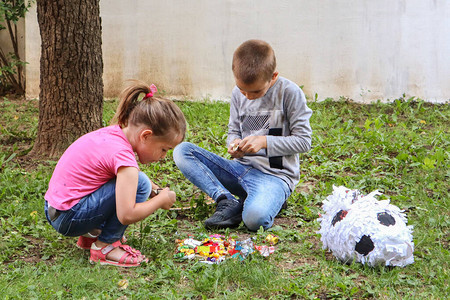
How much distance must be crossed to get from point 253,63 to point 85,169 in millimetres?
1294

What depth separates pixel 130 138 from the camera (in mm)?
2967

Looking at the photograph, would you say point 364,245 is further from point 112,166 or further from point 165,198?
point 112,166

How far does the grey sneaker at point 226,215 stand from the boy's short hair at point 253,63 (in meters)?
0.84

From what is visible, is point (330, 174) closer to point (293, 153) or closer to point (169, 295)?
point (293, 153)

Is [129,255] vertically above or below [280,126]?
below

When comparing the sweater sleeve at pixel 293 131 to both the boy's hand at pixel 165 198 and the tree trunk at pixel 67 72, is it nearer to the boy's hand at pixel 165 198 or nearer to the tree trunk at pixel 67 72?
the boy's hand at pixel 165 198

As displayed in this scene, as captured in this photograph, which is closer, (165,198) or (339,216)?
(165,198)

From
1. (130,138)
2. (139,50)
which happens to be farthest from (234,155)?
(139,50)

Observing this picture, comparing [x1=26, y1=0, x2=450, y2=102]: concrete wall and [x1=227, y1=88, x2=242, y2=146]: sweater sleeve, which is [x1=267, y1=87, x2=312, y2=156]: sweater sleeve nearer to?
[x1=227, y1=88, x2=242, y2=146]: sweater sleeve

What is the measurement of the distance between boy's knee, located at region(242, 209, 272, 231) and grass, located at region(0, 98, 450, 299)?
71 mm

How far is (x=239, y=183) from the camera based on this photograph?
3922 millimetres

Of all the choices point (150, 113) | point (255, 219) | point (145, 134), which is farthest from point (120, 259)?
point (255, 219)

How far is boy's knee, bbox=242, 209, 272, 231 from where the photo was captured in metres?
3.53

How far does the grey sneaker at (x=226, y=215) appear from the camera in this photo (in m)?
3.63
